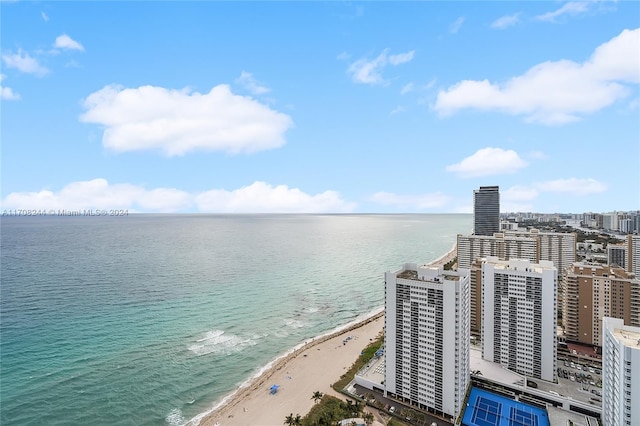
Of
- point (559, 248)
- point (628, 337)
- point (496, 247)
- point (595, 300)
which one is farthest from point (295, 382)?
point (559, 248)

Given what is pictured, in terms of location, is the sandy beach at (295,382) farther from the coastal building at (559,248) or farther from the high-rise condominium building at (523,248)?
the coastal building at (559,248)

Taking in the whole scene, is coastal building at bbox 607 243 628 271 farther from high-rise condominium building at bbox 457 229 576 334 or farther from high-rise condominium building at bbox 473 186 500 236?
high-rise condominium building at bbox 473 186 500 236

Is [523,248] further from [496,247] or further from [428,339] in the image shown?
[428,339]

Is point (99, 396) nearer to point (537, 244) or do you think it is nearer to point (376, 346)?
point (376, 346)

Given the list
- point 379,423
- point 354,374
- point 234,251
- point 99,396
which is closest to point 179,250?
point 234,251

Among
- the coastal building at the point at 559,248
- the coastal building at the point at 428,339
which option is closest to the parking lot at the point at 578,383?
the coastal building at the point at 428,339

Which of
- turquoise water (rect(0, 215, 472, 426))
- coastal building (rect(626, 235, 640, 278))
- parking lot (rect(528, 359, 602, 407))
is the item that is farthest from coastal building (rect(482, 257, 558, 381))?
coastal building (rect(626, 235, 640, 278))
